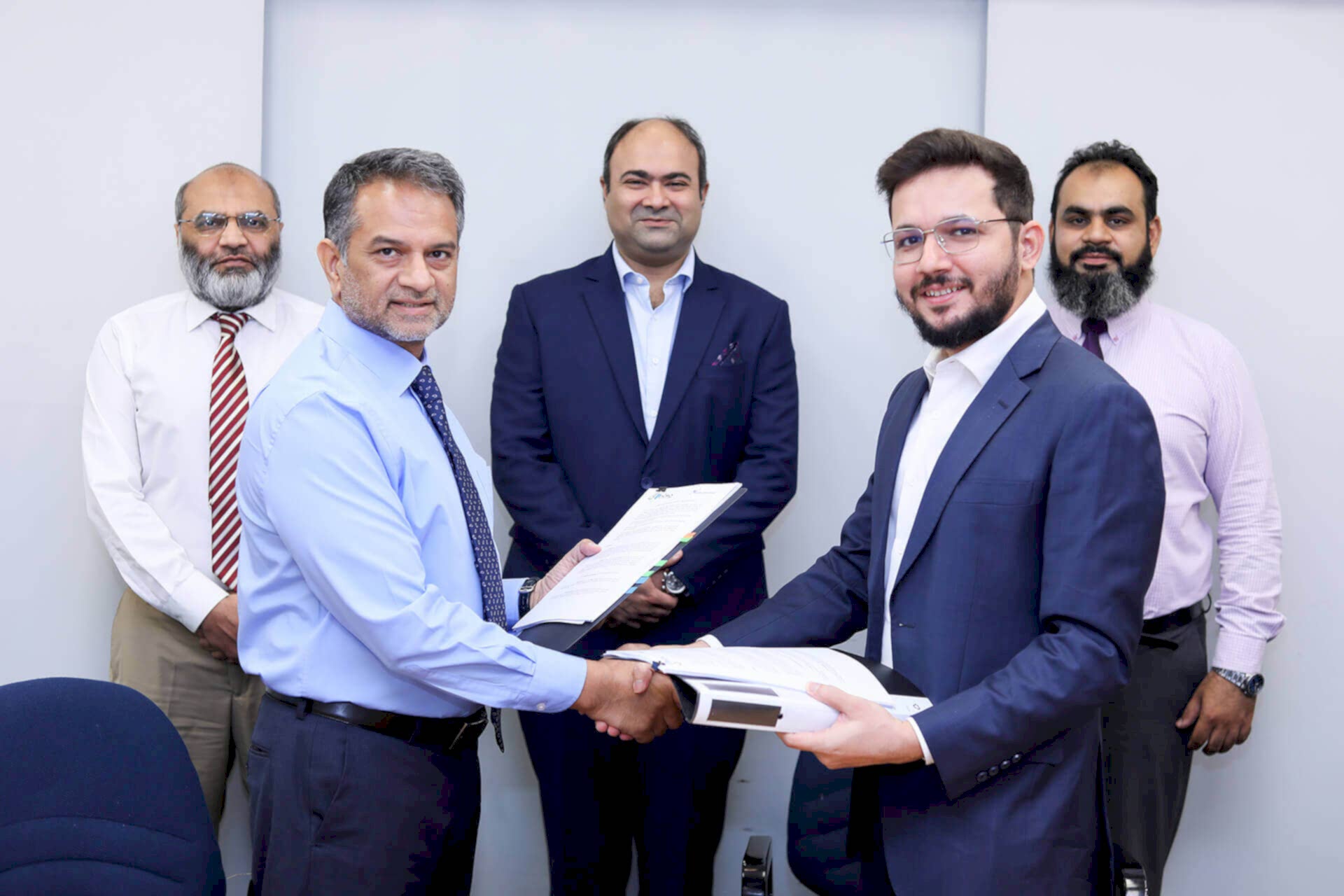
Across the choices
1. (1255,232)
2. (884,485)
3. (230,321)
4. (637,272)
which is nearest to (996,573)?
(884,485)

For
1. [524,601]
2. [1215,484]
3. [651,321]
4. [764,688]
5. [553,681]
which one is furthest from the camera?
[651,321]

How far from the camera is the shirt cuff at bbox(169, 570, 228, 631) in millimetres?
3084

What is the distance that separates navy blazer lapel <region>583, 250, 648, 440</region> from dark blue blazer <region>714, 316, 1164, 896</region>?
145cm

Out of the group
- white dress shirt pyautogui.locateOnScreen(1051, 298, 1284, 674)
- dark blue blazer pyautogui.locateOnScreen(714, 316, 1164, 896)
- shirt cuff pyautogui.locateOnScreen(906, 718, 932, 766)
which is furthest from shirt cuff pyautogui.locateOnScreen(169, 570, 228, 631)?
white dress shirt pyautogui.locateOnScreen(1051, 298, 1284, 674)

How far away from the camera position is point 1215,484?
316cm

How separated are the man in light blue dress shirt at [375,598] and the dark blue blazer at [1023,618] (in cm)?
64

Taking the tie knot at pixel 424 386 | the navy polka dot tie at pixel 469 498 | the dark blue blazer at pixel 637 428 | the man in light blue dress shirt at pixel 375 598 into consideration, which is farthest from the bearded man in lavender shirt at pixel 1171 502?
the tie knot at pixel 424 386

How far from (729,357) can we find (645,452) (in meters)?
0.37

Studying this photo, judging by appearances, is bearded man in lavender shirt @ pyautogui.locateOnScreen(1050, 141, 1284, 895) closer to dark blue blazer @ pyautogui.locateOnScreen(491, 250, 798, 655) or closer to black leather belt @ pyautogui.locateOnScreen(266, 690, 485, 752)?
dark blue blazer @ pyautogui.locateOnScreen(491, 250, 798, 655)

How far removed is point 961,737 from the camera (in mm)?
1749

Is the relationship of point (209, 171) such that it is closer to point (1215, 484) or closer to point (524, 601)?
point (524, 601)

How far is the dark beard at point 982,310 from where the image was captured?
200cm

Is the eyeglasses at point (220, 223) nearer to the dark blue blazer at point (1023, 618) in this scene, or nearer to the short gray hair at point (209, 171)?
the short gray hair at point (209, 171)

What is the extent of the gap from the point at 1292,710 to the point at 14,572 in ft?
13.4
